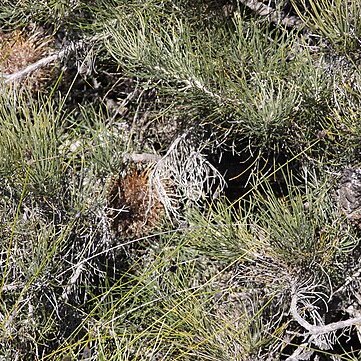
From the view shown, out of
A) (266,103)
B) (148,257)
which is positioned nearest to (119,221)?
(148,257)

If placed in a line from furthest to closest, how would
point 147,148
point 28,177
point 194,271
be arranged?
point 147,148 < point 194,271 < point 28,177

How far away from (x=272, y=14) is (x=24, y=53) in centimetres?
65

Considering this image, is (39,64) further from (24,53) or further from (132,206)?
(132,206)

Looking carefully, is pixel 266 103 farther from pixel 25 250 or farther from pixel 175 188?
pixel 25 250

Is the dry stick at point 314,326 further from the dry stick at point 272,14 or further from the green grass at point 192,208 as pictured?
the dry stick at point 272,14

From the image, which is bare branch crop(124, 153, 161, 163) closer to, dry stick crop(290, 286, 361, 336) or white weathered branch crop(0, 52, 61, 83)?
white weathered branch crop(0, 52, 61, 83)

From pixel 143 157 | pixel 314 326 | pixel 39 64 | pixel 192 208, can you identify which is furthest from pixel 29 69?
pixel 314 326

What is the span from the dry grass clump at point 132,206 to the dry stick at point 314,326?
14.9 inches

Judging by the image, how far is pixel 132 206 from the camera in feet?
5.13

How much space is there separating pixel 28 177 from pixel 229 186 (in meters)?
0.55

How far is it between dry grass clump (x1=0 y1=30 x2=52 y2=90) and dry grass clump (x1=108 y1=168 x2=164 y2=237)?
1.28 feet

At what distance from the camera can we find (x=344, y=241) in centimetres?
144

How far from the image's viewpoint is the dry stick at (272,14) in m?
1.63

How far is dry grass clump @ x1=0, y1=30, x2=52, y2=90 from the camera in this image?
1732 mm
